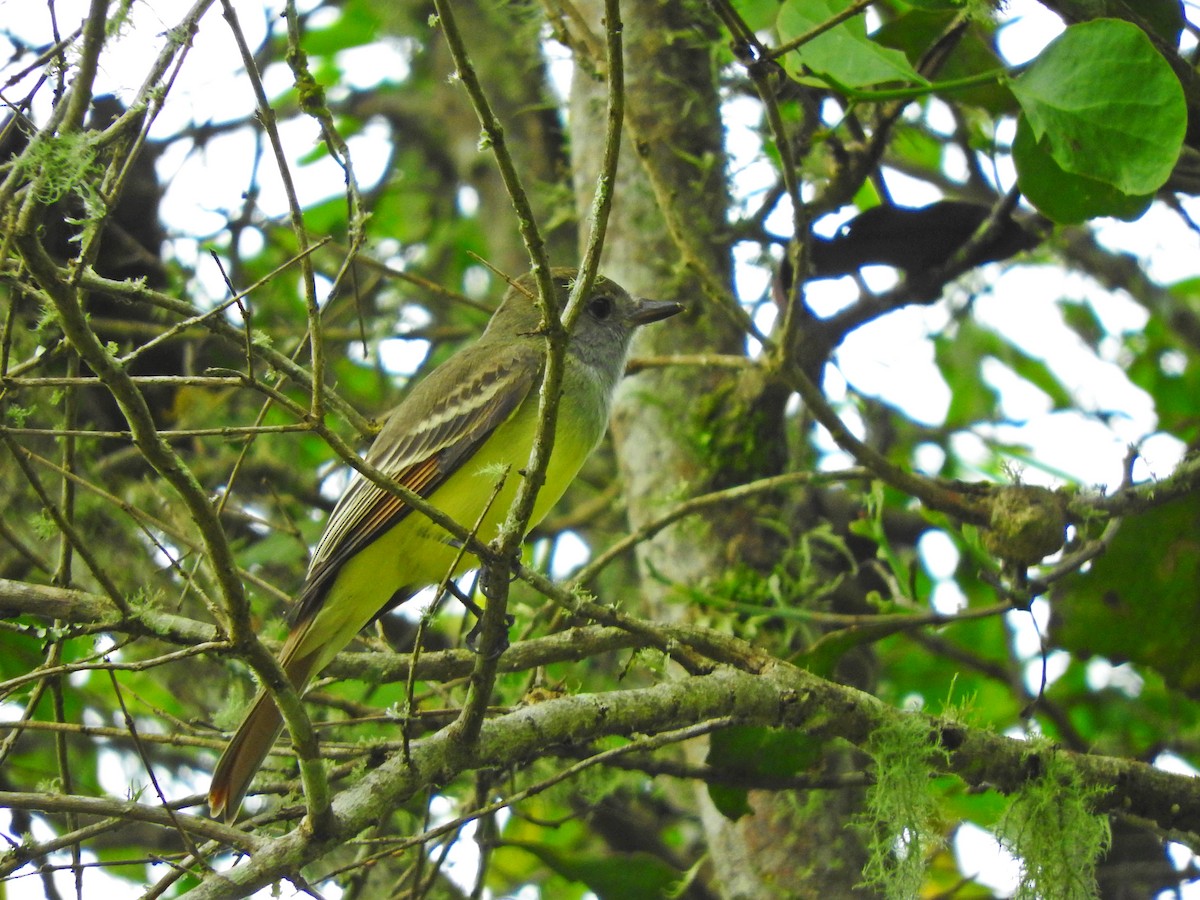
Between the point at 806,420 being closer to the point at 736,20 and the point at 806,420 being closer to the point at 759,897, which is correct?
the point at 759,897

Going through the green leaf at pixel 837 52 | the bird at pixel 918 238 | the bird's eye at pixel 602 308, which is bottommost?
the green leaf at pixel 837 52

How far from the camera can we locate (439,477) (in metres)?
4.48

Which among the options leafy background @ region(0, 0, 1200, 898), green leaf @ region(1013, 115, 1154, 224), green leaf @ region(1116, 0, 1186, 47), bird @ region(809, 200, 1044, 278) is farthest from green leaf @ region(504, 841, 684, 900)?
green leaf @ region(1116, 0, 1186, 47)

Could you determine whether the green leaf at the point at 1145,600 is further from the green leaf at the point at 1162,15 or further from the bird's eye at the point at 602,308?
the bird's eye at the point at 602,308

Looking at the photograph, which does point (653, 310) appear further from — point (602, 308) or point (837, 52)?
point (837, 52)

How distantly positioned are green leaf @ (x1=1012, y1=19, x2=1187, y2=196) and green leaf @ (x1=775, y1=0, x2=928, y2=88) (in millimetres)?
358

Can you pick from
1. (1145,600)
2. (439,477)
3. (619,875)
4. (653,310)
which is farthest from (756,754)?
(653,310)

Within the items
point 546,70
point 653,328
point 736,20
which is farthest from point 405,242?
point 736,20

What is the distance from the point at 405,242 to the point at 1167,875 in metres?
5.40

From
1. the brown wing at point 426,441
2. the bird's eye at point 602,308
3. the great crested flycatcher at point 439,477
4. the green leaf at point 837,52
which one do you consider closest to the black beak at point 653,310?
the great crested flycatcher at point 439,477

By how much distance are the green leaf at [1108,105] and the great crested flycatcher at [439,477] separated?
1.62m

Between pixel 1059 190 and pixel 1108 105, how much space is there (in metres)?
0.41

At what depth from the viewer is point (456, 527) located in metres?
2.81

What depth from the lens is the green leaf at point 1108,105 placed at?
3.45 metres
